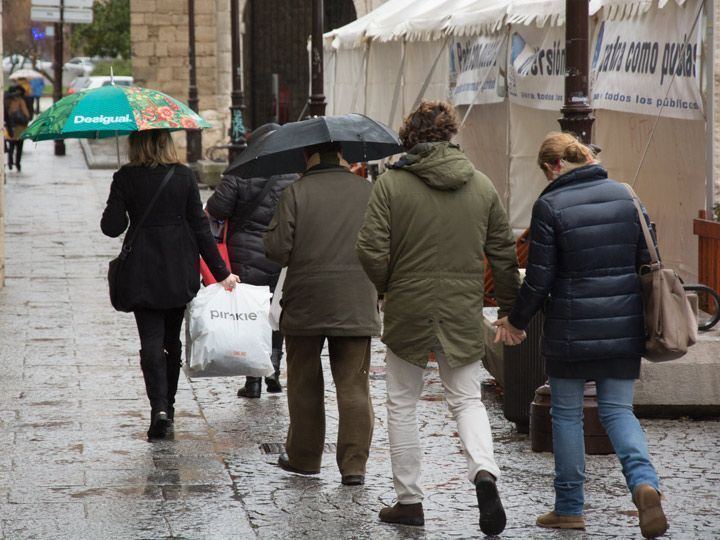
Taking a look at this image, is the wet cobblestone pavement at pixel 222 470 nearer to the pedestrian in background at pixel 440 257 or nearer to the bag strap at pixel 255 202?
the pedestrian in background at pixel 440 257

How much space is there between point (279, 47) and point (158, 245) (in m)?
28.1

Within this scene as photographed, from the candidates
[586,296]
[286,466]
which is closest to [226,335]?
[286,466]

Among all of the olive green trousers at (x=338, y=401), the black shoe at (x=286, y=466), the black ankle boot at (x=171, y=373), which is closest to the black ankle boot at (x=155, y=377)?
the black ankle boot at (x=171, y=373)

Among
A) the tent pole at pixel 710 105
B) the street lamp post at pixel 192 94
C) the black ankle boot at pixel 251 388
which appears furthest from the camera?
the street lamp post at pixel 192 94

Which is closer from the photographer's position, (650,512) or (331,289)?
(650,512)

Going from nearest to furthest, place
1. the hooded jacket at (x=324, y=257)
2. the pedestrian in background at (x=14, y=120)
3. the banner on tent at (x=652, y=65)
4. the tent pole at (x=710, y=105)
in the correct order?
1. the hooded jacket at (x=324, y=257)
2. the tent pole at (x=710, y=105)
3. the banner on tent at (x=652, y=65)
4. the pedestrian in background at (x=14, y=120)

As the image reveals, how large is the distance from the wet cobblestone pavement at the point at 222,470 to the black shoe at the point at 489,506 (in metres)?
0.15

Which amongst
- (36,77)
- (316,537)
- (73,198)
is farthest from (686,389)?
(36,77)

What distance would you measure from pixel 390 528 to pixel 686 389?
2353mm

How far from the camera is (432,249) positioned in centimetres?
526

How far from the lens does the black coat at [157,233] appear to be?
675cm

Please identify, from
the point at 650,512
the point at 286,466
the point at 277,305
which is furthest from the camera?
the point at 277,305

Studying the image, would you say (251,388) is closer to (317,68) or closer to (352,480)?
(352,480)

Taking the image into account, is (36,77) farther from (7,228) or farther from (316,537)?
(316,537)
